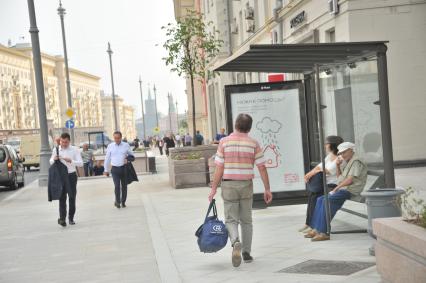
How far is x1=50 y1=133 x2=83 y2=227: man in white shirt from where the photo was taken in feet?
41.7

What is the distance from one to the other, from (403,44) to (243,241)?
1372 cm

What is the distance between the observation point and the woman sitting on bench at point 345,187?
29.1ft

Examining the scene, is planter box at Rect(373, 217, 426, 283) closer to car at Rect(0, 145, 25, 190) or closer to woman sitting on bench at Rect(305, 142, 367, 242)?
woman sitting on bench at Rect(305, 142, 367, 242)

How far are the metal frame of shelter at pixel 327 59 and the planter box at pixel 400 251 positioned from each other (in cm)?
197

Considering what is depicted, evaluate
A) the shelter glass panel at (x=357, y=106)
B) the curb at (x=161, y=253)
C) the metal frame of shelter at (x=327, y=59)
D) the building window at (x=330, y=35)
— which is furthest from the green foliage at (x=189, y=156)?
the metal frame of shelter at (x=327, y=59)

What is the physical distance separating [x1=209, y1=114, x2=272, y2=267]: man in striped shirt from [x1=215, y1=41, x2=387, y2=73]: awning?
1.07 m

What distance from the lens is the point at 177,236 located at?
1047 centimetres

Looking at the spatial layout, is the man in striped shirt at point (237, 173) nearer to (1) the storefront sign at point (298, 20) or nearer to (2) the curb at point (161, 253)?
(2) the curb at point (161, 253)

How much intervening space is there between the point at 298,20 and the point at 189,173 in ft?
29.4

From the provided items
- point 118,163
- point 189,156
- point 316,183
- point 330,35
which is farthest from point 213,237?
point 330,35

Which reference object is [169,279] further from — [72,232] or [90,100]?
[90,100]

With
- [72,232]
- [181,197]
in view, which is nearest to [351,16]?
[181,197]

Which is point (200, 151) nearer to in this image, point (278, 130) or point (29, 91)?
point (278, 130)

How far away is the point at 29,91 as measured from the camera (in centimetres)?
13850
